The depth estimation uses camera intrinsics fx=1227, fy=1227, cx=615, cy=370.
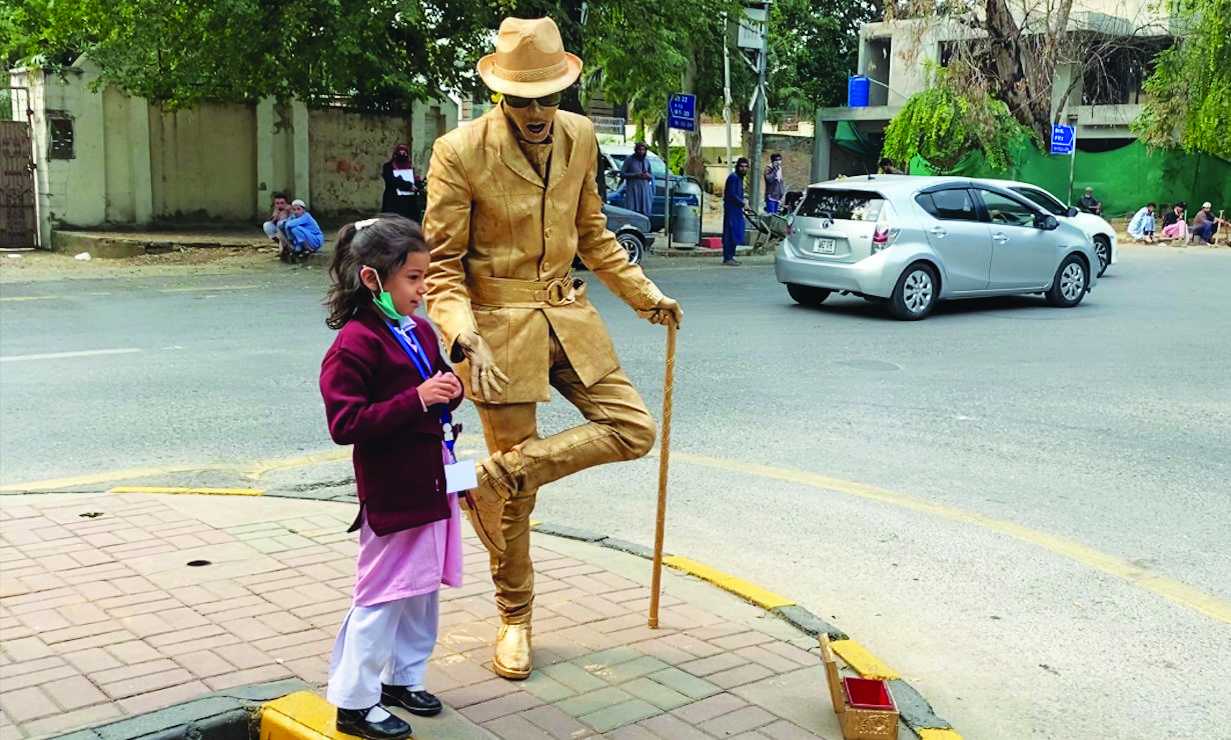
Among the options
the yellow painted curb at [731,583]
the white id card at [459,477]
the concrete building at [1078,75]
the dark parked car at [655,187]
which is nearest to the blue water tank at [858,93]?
the concrete building at [1078,75]

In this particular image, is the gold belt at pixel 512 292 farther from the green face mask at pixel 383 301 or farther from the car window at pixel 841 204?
the car window at pixel 841 204

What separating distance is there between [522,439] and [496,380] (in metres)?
0.45

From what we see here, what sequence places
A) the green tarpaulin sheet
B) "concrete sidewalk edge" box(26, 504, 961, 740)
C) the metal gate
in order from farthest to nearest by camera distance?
the green tarpaulin sheet → the metal gate → "concrete sidewalk edge" box(26, 504, 961, 740)

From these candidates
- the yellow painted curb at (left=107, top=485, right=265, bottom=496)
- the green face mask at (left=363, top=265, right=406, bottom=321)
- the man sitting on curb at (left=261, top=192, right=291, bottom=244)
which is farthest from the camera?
the man sitting on curb at (left=261, top=192, right=291, bottom=244)

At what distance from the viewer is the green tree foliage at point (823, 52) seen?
47.1 m

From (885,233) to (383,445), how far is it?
10914 millimetres

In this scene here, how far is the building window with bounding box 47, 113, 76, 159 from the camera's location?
20828 millimetres

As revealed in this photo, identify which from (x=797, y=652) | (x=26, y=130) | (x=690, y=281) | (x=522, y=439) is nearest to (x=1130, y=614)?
(x=797, y=652)

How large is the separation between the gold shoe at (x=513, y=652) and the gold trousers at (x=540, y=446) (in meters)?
0.04

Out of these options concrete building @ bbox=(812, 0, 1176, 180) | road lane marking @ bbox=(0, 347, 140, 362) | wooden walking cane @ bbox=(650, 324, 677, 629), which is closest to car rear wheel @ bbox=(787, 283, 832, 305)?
road lane marking @ bbox=(0, 347, 140, 362)

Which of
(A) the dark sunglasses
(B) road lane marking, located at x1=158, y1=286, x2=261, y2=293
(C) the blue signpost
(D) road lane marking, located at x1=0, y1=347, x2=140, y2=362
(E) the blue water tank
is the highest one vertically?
(E) the blue water tank

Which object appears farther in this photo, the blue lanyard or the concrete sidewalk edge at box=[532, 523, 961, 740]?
the concrete sidewalk edge at box=[532, 523, 961, 740]

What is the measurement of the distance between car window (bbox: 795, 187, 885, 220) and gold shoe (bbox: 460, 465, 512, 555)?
10495 millimetres

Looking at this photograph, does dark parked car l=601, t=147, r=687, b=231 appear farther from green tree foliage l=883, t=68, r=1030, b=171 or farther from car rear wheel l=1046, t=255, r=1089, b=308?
car rear wheel l=1046, t=255, r=1089, b=308
